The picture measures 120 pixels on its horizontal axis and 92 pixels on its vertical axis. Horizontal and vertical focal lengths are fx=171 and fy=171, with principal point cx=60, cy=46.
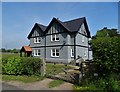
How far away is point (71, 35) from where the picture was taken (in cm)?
3014

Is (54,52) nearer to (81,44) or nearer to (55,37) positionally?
(55,37)

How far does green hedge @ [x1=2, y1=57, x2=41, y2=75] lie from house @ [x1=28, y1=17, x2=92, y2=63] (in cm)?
1478

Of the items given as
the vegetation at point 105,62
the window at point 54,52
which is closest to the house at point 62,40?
the window at point 54,52

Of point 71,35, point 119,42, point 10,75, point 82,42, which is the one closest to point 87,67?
point 119,42

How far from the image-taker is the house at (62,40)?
29766 millimetres

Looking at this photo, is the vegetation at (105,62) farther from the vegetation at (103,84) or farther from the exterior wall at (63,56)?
the exterior wall at (63,56)

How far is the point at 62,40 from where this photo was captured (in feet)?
99.8

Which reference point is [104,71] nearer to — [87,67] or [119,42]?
[87,67]

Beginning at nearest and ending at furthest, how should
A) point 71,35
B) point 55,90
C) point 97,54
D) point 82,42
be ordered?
1. point 55,90
2. point 97,54
3. point 71,35
4. point 82,42

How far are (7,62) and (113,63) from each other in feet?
30.6

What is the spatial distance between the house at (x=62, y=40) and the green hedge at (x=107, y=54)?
18329 millimetres

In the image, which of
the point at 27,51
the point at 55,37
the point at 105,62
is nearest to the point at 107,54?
the point at 105,62

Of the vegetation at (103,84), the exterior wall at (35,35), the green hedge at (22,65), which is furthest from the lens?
the exterior wall at (35,35)

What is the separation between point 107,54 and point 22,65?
298 inches
